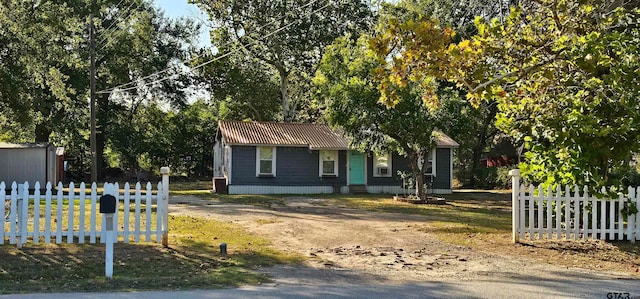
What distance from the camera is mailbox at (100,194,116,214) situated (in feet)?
25.4

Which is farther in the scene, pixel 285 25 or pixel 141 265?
pixel 285 25

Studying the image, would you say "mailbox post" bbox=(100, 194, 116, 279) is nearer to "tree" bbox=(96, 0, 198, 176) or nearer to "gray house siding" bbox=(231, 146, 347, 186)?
"gray house siding" bbox=(231, 146, 347, 186)

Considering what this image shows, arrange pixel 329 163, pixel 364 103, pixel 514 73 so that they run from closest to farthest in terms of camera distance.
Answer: pixel 514 73
pixel 364 103
pixel 329 163

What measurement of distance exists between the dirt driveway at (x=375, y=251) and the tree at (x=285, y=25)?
19877 mm

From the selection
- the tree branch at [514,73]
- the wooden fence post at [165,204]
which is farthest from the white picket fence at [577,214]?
the wooden fence post at [165,204]

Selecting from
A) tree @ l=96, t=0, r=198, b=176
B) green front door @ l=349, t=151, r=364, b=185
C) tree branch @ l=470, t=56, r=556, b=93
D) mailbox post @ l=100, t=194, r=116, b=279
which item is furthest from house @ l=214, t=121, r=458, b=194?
mailbox post @ l=100, t=194, r=116, b=279

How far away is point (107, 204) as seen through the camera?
776cm

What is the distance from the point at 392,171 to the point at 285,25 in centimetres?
1215

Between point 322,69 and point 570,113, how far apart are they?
11578 mm

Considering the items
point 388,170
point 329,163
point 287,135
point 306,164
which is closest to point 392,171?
point 388,170

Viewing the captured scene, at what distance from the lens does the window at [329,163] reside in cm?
2708

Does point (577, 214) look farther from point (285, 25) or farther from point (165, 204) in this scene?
point (285, 25)

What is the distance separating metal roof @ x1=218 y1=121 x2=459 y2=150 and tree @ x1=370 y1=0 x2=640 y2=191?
48.7 ft

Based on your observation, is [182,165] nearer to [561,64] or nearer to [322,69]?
[322,69]
